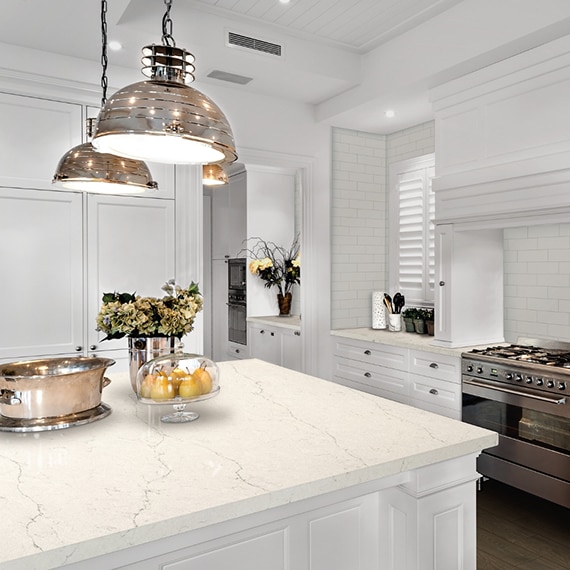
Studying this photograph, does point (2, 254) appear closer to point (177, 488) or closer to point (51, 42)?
point (51, 42)

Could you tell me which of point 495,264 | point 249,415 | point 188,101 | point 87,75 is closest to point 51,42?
point 87,75

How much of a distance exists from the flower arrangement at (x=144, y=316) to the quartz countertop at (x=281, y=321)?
2.67 meters

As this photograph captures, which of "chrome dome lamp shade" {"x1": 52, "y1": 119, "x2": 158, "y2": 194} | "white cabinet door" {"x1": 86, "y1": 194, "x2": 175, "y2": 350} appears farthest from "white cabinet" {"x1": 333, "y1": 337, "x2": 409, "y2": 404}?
"chrome dome lamp shade" {"x1": 52, "y1": 119, "x2": 158, "y2": 194}

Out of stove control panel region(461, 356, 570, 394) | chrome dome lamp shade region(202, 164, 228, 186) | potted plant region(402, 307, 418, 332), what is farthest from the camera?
potted plant region(402, 307, 418, 332)

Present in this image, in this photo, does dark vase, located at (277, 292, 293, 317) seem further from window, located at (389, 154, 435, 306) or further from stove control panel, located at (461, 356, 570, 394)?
stove control panel, located at (461, 356, 570, 394)

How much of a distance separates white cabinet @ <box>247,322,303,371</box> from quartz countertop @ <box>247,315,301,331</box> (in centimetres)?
2

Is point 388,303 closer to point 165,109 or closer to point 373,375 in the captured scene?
point 373,375

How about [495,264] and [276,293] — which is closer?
[495,264]

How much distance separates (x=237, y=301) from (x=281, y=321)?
913mm

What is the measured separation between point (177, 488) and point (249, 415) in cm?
64

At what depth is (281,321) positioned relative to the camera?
537 centimetres

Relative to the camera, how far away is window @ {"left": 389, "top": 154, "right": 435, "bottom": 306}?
4578 mm

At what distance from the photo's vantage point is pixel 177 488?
4.12 feet

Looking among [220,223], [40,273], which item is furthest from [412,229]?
[40,273]
